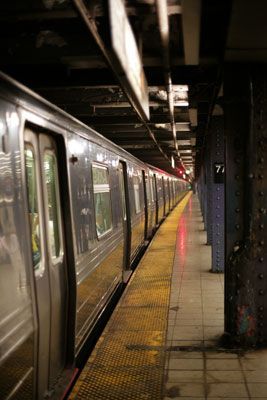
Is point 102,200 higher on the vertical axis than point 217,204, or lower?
higher

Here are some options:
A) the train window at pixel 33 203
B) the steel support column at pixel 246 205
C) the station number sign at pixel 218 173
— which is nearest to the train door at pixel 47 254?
the train window at pixel 33 203

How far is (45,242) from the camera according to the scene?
11.6ft

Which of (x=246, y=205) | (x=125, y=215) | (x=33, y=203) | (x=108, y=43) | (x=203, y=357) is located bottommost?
(x=203, y=357)

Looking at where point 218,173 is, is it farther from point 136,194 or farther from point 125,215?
point 136,194

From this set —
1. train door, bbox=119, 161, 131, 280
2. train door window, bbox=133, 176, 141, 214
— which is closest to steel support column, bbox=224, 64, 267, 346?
train door, bbox=119, 161, 131, 280

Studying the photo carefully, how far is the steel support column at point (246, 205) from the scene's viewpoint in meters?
4.62

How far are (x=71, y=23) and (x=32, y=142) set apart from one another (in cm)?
122

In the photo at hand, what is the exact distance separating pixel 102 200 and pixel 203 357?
2574 mm

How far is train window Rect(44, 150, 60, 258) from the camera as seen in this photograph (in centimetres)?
381

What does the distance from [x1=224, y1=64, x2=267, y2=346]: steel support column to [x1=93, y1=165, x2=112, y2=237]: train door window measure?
1.74m

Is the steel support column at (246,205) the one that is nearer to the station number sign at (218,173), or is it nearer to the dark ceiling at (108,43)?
the dark ceiling at (108,43)

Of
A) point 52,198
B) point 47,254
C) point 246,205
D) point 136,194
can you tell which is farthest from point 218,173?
point 136,194

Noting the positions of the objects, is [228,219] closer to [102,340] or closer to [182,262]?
[102,340]

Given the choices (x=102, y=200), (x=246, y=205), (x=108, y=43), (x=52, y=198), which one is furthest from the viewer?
(x=102, y=200)
